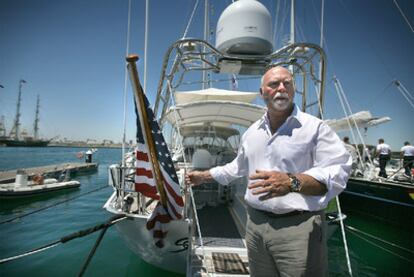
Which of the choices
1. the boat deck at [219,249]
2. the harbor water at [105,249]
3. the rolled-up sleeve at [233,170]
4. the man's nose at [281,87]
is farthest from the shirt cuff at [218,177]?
the harbor water at [105,249]

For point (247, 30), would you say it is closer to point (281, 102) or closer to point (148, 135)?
point (148, 135)

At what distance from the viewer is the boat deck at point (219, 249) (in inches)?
138

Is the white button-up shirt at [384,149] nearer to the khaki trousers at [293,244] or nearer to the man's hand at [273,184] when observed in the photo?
the khaki trousers at [293,244]

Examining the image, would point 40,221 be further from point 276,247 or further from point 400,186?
point 400,186

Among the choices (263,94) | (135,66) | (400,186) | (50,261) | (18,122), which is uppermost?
(18,122)

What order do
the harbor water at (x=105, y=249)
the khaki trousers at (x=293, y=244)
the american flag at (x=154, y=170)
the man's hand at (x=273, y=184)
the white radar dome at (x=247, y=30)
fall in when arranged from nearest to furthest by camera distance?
1. the man's hand at (x=273, y=184)
2. the khaki trousers at (x=293, y=244)
3. the american flag at (x=154, y=170)
4. the white radar dome at (x=247, y=30)
5. the harbor water at (x=105, y=249)

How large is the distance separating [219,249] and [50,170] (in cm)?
2123

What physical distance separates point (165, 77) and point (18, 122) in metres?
102

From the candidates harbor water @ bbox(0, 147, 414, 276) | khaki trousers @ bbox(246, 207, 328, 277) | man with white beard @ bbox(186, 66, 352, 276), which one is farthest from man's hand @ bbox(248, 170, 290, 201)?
harbor water @ bbox(0, 147, 414, 276)

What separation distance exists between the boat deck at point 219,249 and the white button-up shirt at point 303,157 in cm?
183

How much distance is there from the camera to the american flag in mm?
2828

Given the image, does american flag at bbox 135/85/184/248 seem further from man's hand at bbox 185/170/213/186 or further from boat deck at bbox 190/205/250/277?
man's hand at bbox 185/170/213/186

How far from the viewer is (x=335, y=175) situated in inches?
51.5

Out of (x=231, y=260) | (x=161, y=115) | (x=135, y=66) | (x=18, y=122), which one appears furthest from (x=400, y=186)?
(x=18, y=122)
